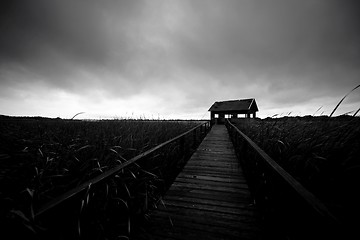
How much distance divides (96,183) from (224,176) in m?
3.18

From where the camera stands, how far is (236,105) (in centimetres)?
2708

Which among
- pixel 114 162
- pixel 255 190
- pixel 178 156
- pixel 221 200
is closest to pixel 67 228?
pixel 114 162

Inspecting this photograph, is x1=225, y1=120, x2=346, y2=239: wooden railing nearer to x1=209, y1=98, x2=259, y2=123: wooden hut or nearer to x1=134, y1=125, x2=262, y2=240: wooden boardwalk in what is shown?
x1=134, y1=125, x2=262, y2=240: wooden boardwalk

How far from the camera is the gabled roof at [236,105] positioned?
25.9 m

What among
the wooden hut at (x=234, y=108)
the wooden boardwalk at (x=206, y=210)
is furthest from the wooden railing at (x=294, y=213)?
the wooden hut at (x=234, y=108)

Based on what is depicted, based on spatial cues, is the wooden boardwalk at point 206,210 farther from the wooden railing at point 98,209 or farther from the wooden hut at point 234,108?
the wooden hut at point 234,108

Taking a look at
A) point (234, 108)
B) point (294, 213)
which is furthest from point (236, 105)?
point (294, 213)

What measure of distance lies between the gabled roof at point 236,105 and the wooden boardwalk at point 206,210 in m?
24.0

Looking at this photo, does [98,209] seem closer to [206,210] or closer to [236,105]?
[206,210]

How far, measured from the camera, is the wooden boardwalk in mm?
1917

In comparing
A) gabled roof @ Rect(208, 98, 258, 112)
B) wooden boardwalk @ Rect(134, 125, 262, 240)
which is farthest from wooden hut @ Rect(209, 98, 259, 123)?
wooden boardwalk @ Rect(134, 125, 262, 240)

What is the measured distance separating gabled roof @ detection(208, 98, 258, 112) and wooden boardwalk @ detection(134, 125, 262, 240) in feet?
78.7

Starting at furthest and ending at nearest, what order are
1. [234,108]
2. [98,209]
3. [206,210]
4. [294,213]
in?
1. [234,108]
2. [206,210]
3. [98,209]
4. [294,213]

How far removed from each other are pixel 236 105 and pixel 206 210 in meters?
26.8
